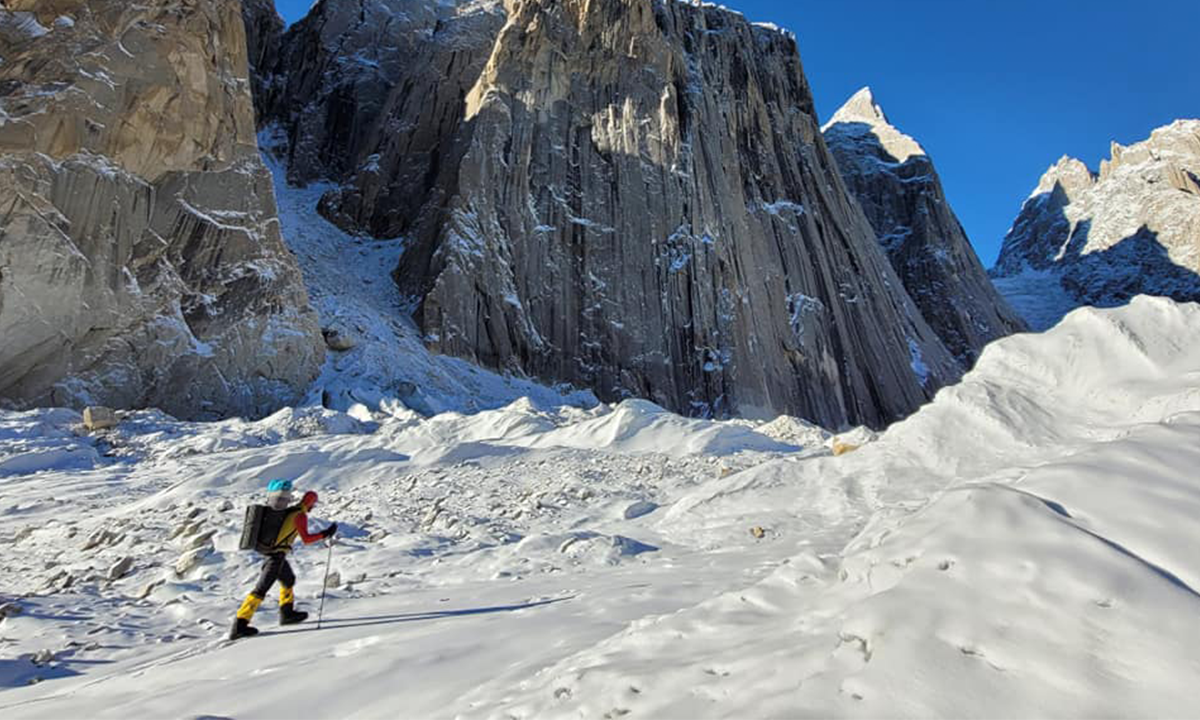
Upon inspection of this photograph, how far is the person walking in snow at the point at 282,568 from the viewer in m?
5.12

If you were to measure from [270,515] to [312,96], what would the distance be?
56.4 meters

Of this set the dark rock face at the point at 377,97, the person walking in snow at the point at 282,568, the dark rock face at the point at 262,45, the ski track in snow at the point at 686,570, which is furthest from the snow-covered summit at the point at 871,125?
the person walking in snow at the point at 282,568

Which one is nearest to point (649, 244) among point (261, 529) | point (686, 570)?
point (686, 570)

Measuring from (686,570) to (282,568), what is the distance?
3.35m

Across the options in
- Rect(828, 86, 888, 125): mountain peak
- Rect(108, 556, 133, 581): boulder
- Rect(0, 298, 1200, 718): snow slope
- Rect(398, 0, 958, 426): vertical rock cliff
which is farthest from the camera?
Rect(828, 86, 888, 125): mountain peak

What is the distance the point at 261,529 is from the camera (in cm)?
550

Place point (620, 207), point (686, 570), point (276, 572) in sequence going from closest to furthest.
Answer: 1. point (276, 572)
2. point (686, 570)
3. point (620, 207)

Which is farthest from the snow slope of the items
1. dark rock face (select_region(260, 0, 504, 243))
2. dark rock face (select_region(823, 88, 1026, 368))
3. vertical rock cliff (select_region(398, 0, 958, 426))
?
dark rock face (select_region(823, 88, 1026, 368))

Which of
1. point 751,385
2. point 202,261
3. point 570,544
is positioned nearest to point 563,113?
point 751,385

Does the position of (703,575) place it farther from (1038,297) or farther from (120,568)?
(1038,297)

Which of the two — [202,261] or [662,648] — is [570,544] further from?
[202,261]

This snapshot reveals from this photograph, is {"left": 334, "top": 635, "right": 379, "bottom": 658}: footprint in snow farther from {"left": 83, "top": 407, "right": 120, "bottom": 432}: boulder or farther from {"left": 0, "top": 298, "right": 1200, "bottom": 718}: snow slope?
{"left": 83, "top": 407, "right": 120, "bottom": 432}: boulder

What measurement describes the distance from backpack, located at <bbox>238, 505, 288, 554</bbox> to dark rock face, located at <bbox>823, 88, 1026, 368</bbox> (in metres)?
58.0

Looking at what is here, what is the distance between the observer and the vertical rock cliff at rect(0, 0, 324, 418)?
67.5 feet
